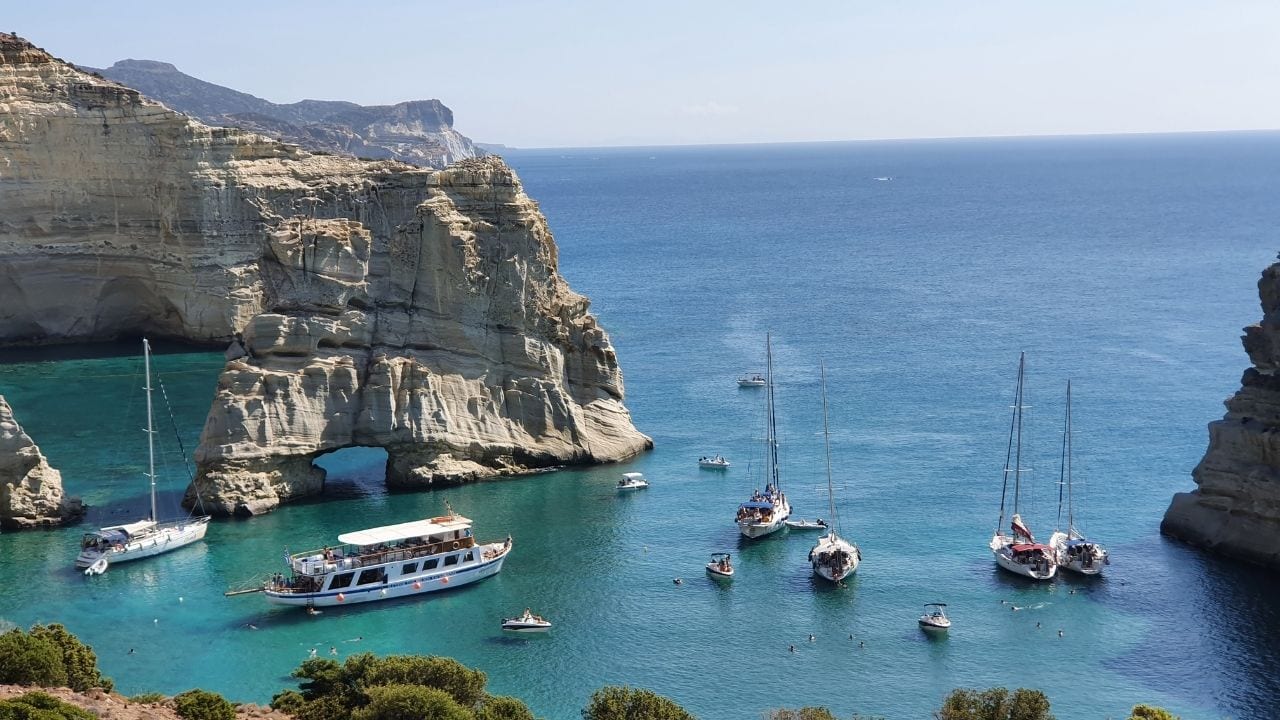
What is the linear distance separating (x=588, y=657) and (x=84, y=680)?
52.6 ft

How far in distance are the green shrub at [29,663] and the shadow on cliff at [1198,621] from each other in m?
32.1

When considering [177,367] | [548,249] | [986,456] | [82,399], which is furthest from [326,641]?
[177,367]

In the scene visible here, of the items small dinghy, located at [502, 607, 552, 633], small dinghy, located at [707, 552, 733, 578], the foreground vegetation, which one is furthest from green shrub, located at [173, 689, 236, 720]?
small dinghy, located at [707, 552, 733, 578]

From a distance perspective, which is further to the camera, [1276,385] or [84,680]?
[1276,385]

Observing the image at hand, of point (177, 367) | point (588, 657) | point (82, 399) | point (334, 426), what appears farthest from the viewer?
point (177, 367)

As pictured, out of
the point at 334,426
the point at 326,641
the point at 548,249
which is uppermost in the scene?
the point at 548,249

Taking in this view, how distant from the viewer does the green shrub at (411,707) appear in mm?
35094

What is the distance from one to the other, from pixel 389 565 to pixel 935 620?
2014 centimetres

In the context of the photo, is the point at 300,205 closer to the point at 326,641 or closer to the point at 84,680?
the point at 326,641

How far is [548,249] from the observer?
2800 inches

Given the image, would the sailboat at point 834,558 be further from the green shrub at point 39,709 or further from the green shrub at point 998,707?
the green shrub at point 39,709

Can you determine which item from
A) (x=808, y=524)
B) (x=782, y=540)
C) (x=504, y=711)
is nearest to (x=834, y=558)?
(x=782, y=540)

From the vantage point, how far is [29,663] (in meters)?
35.5

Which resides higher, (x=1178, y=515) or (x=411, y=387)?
(x=411, y=387)
